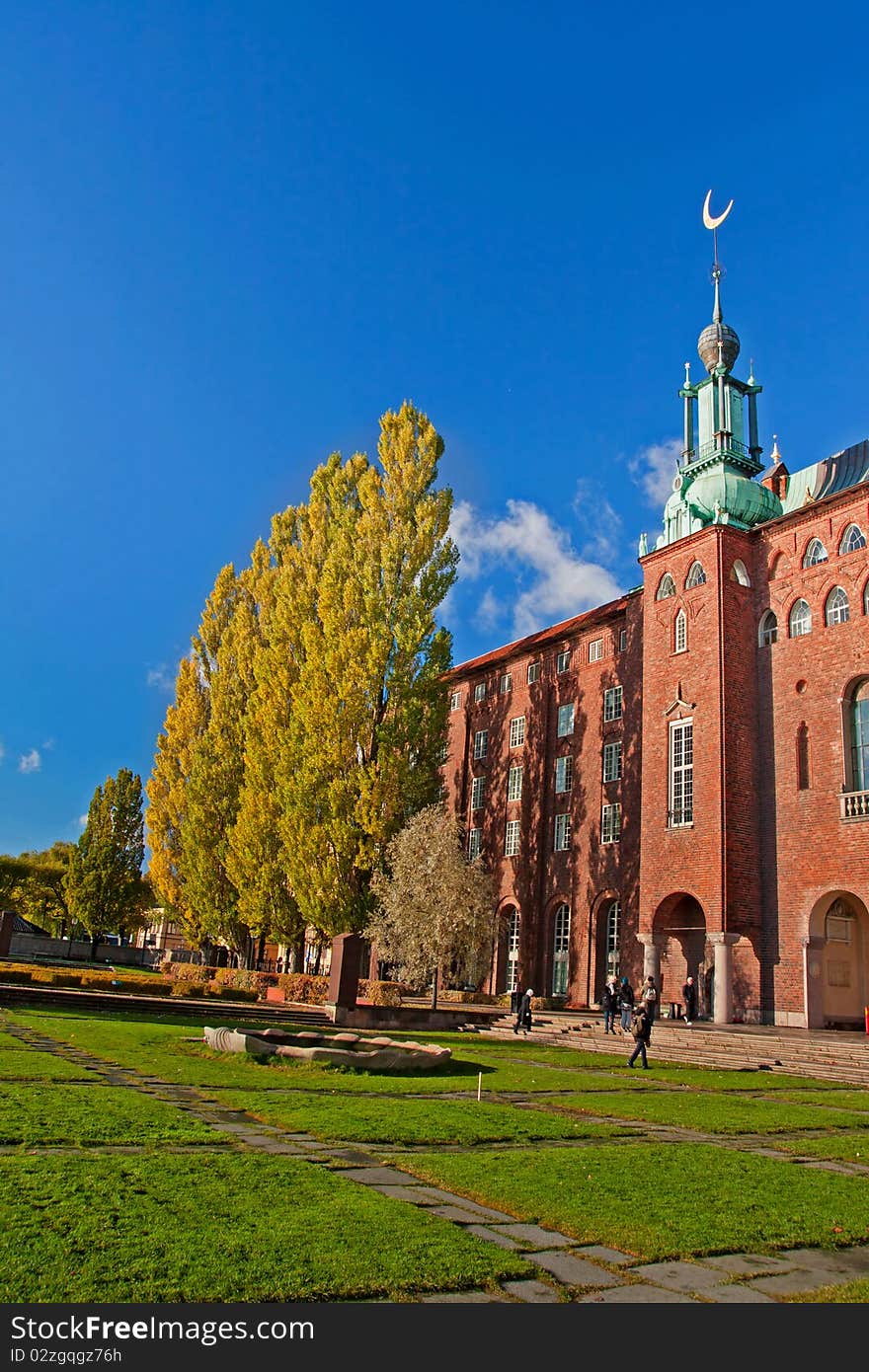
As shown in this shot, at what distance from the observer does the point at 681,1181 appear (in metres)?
7.99

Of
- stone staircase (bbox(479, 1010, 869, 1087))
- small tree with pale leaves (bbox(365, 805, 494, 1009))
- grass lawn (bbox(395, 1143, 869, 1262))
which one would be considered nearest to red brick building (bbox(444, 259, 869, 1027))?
stone staircase (bbox(479, 1010, 869, 1087))

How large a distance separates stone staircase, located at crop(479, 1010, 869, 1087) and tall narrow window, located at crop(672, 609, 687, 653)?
40.2 ft

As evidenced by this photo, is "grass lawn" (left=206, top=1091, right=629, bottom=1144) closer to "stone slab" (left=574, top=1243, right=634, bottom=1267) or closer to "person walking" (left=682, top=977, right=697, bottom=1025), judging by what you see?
"stone slab" (left=574, top=1243, right=634, bottom=1267)

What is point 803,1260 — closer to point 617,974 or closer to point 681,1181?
point 681,1181

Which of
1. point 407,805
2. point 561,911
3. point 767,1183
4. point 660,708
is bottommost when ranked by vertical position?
point 767,1183

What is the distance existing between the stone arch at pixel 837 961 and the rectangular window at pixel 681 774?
4.92 m

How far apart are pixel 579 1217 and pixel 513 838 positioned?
38.3m

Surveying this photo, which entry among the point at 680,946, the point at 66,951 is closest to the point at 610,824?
the point at 680,946

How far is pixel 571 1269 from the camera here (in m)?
5.38

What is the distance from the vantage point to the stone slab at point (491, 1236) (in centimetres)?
575

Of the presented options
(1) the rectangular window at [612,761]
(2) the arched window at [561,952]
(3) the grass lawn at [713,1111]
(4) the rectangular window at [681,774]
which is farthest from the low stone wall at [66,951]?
(3) the grass lawn at [713,1111]

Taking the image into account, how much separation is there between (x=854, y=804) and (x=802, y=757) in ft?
8.18

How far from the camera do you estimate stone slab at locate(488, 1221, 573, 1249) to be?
5850 millimetres
